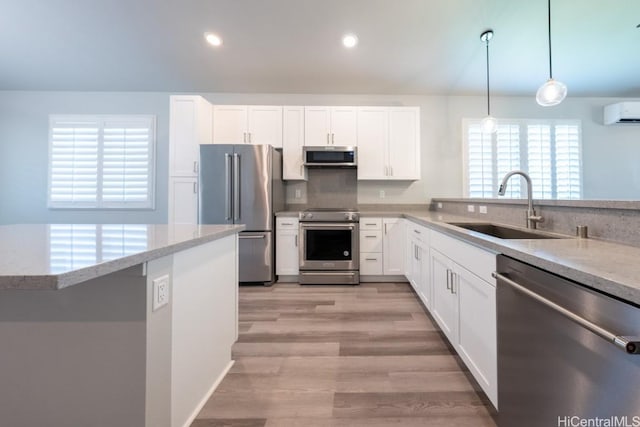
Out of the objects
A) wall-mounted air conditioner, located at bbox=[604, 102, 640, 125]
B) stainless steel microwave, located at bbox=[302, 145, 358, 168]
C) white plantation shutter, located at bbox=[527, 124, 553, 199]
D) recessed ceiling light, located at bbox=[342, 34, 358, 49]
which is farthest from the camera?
white plantation shutter, located at bbox=[527, 124, 553, 199]

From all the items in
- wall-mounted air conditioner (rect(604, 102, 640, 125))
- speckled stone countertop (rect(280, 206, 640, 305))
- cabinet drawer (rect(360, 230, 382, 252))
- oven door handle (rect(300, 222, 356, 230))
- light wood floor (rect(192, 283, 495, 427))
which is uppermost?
wall-mounted air conditioner (rect(604, 102, 640, 125))

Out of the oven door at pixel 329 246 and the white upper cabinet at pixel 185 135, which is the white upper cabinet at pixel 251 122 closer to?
the white upper cabinet at pixel 185 135

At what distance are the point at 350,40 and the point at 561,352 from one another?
3.54 meters

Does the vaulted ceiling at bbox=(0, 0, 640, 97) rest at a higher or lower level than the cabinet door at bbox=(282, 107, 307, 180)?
higher

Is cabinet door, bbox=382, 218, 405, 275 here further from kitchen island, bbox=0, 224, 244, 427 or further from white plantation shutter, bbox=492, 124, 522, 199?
kitchen island, bbox=0, 224, 244, 427

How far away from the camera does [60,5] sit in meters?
3.03

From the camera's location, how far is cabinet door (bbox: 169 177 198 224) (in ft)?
11.7

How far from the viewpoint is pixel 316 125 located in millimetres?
3875

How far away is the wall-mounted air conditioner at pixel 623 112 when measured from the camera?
4.01 m

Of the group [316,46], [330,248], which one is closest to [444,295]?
[330,248]

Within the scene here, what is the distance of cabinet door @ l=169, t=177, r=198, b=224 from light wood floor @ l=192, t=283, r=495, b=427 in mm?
1602

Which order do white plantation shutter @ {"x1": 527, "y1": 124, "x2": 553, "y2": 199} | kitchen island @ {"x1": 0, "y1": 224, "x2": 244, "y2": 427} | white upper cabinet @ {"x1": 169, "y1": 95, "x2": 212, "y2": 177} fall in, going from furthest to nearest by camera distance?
1. white plantation shutter @ {"x1": 527, "y1": 124, "x2": 553, "y2": 199}
2. white upper cabinet @ {"x1": 169, "y1": 95, "x2": 212, "y2": 177}
3. kitchen island @ {"x1": 0, "y1": 224, "x2": 244, "y2": 427}

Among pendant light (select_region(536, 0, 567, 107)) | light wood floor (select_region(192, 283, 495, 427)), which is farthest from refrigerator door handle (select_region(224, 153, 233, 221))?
pendant light (select_region(536, 0, 567, 107))

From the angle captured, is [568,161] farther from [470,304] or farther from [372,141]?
[470,304]
